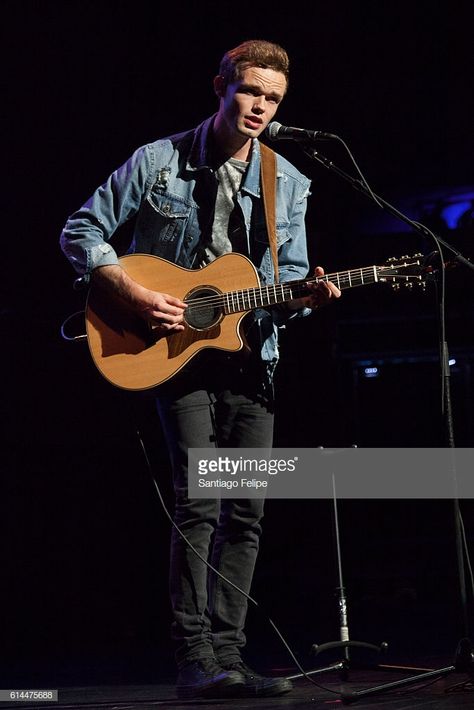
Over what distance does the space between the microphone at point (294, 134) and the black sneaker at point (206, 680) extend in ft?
5.75

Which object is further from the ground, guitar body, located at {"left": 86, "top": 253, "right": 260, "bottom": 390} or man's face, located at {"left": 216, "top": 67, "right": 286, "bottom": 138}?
man's face, located at {"left": 216, "top": 67, "right": 286, "bottom": 138}

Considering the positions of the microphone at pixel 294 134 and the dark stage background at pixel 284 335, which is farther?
the dark stage background at pixel 284 335

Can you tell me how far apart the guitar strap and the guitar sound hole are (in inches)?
10.9

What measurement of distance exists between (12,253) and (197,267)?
2435 millimetres

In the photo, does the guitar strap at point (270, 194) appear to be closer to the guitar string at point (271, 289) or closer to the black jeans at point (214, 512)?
the guitar string at point (271, 289)

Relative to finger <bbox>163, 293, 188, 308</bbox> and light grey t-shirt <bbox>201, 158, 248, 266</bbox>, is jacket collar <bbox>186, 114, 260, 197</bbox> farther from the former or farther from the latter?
finger <bbox>163, 293, 188, 308</bbox>

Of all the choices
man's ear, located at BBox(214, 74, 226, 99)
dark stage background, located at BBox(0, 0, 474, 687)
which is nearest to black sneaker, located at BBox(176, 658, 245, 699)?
dark stage background, located at BBox(0, 0, 474, 687)

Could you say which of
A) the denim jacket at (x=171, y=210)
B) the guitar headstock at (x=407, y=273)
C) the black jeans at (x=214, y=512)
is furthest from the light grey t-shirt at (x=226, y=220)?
the guitar headstock at (x=407, y=273)

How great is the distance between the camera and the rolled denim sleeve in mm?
3031

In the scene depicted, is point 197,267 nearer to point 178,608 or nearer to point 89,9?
point 178,608

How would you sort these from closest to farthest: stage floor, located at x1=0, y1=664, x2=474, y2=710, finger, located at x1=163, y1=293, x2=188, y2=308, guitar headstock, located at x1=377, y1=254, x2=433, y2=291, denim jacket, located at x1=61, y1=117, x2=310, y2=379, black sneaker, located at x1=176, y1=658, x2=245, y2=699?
stage floor, located at x1=0, y1=664, x2=474, y2=710 → black sneaker, located at x1=176, y1=658, x2=245, y2=699 → guitar headstock, located at x1=377, y1=254, x2=433, y2=291 → finger, located at x1=163, y1=293, x2=188, y2=308 → denim jacket, located at x1=61, y1=117, x2=310, y2=379

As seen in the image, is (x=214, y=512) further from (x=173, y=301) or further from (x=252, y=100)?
(x=252, y=100)

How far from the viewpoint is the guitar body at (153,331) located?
9.74 feet

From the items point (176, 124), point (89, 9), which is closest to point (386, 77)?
point (176, 124)
